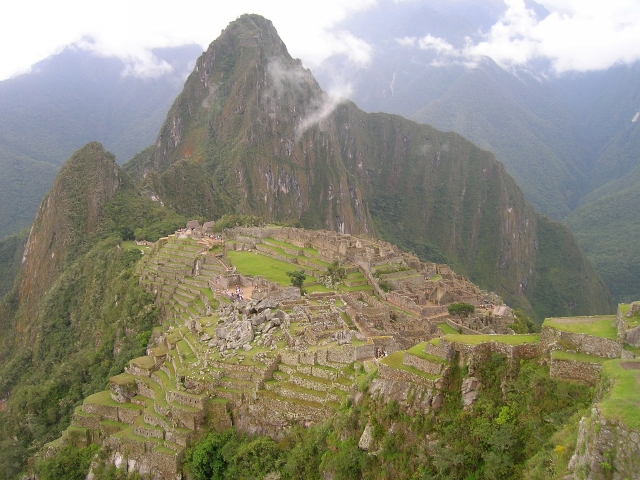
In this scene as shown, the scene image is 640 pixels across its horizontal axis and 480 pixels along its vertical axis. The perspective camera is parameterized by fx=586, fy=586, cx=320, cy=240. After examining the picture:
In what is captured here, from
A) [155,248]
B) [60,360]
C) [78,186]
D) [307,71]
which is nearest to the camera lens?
[60,360]

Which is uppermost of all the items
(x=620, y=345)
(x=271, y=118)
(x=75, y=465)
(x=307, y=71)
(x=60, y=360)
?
(x=307, y=71)

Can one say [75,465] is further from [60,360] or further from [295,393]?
[60,360]

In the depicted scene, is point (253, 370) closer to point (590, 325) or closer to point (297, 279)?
point (590, 325)

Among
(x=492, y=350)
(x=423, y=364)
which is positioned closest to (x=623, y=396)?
(x=492, y=350)

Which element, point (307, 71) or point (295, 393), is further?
point (307, 71)

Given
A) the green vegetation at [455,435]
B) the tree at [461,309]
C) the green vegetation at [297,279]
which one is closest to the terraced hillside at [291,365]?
the green vegetation at [455,435]

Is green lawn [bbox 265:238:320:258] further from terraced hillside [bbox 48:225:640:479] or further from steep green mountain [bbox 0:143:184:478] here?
terraced hillside [bbox 48:225:640:479]

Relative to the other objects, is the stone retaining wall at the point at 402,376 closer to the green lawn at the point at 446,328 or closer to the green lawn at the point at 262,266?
the green lawn at the point at 446,328

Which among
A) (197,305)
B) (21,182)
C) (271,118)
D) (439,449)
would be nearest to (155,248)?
(197,305)

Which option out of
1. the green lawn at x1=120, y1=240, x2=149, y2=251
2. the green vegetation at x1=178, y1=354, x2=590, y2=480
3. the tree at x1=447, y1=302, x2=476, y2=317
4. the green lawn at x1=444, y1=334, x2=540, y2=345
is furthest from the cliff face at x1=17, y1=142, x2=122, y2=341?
the green lawn at x1=444, y1=334, x2=540, y2=345
